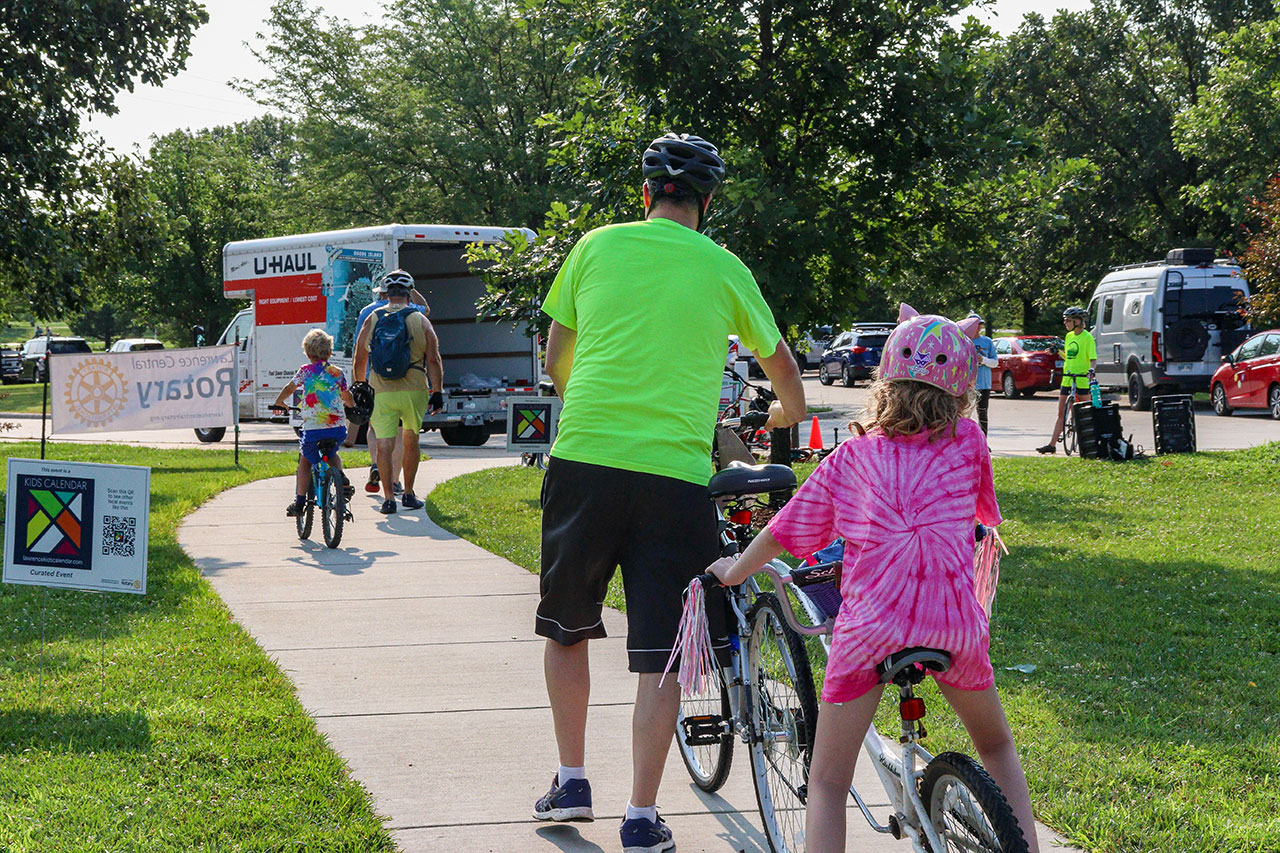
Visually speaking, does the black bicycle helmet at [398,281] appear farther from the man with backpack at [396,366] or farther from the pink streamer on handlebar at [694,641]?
the pink streamer on handlebar at [694,641]

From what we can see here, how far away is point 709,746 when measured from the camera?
14.6 feet

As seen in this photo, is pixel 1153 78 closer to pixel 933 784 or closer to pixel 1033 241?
pixel 1033 241

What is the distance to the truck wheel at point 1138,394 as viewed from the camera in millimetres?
26312

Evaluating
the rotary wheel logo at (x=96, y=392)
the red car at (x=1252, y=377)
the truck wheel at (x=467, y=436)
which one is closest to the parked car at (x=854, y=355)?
the red car at (x=1252, y=377)

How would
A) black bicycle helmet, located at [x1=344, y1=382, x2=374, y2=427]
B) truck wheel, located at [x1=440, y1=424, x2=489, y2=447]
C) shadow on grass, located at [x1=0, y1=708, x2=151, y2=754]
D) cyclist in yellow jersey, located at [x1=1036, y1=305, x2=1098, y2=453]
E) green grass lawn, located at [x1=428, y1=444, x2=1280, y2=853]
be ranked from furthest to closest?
truck wheel, located at [x1=440, y1=424, x2=489, y2=447]
cyclist in yellow jersey, located at [x1=1036, y1=305, x2=1098, y2=453]
black bicycle helmet, located at [x1=344, y1=382, x2=374, y2=427]
shadow on grass, located at [x1=0, y1=708, x2=151, y2=754]
green grass lawn, located at [x1=428, y1=444, x2=1280, y2=853]

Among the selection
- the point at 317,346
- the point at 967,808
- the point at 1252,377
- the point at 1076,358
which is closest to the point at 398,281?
the point at 317,346

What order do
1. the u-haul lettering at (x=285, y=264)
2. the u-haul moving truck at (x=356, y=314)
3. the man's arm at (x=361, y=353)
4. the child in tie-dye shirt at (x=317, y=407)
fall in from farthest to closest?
the u-haul lettering at (x=285, y=264)
the u-haul moving truck at (x=356, y=314)
the man's arm at (x=361, y=353)
the child in tie-dye shirt at (x=317, y=407)

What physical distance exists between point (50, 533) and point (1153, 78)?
4026 centimetres

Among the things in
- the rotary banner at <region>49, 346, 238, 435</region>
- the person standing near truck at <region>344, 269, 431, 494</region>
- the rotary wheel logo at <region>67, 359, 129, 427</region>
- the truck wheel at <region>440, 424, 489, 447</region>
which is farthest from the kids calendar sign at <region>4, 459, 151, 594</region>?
the truck wheel at <region>440, 424, 489, 447</region>

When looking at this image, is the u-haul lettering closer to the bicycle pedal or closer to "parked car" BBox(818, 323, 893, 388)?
the bicycle pedal

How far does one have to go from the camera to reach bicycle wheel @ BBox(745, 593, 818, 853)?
353cm

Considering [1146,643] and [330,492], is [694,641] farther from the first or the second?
[330,492]

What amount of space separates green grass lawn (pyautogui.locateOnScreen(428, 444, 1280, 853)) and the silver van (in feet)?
44.0

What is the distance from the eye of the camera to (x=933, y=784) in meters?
2.86
